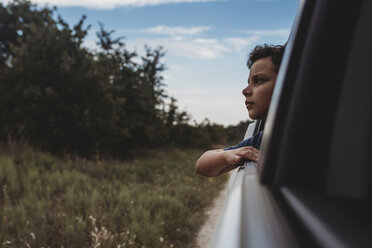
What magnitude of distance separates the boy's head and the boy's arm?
1.01 feet

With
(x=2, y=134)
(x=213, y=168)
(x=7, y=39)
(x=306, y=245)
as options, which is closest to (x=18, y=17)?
(x=7, y=39)

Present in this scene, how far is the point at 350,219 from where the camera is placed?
0.51 m

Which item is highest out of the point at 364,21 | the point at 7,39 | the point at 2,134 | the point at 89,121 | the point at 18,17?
the point at 18,17

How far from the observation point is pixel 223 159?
5.34ft

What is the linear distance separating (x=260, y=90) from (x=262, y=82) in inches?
3.3

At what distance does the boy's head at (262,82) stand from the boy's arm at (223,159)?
31 centimetres

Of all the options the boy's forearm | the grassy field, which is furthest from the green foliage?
the boy's forearm

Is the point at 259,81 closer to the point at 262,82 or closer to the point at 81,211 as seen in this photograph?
the point at 262,82

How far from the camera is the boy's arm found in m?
1.48

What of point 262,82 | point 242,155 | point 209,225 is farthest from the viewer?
point 209,225

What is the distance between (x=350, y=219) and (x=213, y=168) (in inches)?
48.6

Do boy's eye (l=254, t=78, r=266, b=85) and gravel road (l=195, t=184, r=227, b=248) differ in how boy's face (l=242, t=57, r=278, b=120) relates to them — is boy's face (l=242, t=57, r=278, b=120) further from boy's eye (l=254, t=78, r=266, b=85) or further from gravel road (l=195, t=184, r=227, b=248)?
gravel road (l=195, t=184, r=227, b=248)

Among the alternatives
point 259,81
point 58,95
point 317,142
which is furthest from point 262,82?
point 58,95

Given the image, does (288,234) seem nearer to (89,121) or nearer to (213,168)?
(213,168)
